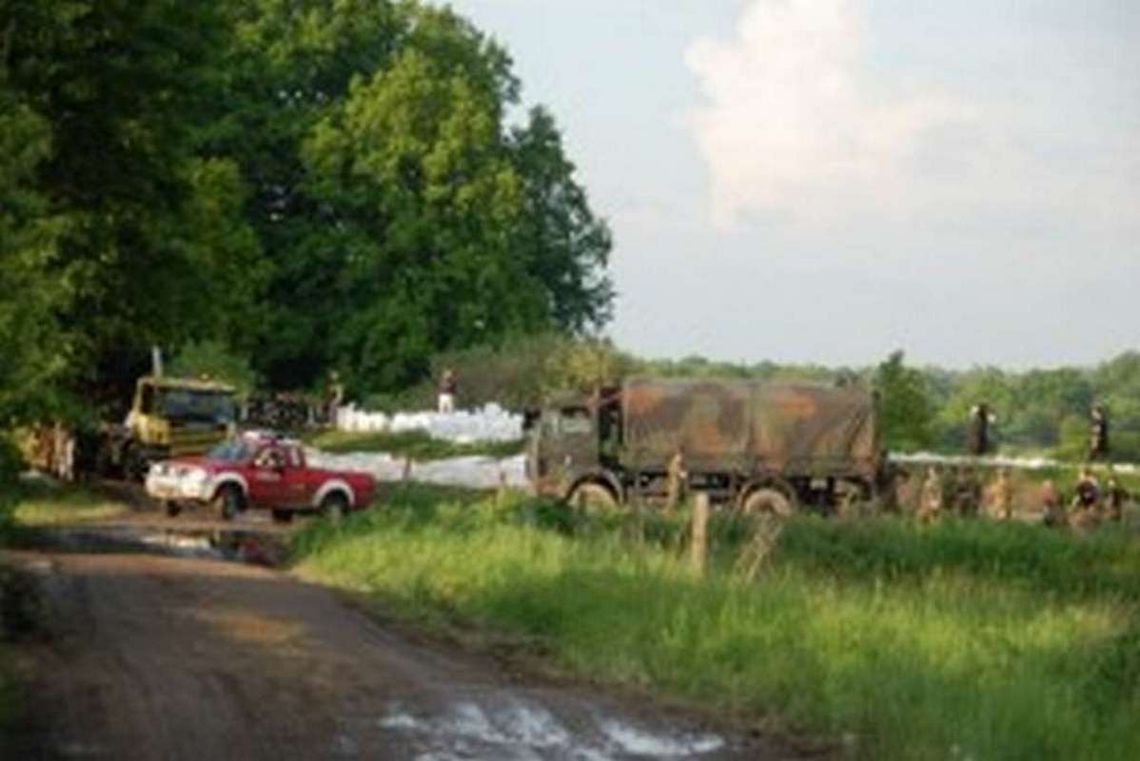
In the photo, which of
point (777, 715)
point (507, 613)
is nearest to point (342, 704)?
point (777, 715)

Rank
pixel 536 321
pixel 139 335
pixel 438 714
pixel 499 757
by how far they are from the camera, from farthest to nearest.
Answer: pixel 536 321
pixel 139 335
pixel 438 714
pixel 499 757

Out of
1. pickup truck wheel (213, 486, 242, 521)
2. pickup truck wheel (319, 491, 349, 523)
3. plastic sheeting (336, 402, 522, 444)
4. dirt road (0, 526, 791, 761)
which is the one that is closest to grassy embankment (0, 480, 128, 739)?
dirt road (0, 526, 791, 761)

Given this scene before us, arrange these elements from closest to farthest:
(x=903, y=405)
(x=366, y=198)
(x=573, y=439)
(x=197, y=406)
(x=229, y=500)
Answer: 1. (x=229, y=500)
2. (x=573, y=439)
3. (x=197, y=406)
4. (x=903, y=405)
5. (x=366, y=198)

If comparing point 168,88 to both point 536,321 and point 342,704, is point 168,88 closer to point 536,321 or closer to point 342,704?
point 342,704

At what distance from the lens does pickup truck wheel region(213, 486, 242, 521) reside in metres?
40.4

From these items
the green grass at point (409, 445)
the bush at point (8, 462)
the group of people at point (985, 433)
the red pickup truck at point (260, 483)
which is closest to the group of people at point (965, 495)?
the group of people at point (985, 433)

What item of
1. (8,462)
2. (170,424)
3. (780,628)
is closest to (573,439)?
(170,424)

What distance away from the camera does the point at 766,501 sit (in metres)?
47.7

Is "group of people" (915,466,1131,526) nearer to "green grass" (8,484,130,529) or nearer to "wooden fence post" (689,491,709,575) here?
"green grass" (8,484,130,529)

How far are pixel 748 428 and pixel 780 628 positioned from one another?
101 ft

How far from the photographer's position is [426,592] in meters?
24.8

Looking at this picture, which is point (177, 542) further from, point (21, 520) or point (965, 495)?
point (965, 495)

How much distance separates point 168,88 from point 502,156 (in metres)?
47.6

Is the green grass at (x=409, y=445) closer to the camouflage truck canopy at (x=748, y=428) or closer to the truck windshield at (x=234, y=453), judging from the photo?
the camouflage truck canopy at (x=748, y=428)
